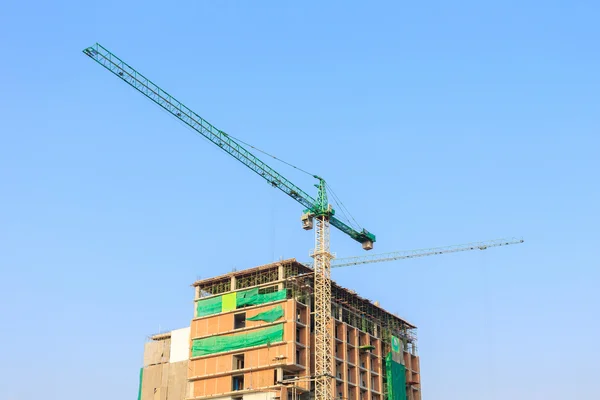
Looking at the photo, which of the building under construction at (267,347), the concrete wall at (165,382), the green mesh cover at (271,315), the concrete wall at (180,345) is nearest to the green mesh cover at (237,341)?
the building under construction at (267,347)

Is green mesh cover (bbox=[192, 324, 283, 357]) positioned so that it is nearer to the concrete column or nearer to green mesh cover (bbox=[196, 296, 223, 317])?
green mesh cover (bbox=[196, 296, 223, 317])

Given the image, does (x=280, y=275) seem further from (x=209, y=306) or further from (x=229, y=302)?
(x=209, y=306)

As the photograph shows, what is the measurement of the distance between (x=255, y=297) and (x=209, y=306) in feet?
33.2

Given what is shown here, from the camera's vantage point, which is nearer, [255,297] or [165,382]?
[255,297]

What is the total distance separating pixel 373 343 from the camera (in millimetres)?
150125

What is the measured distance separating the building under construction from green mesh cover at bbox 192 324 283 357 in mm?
164

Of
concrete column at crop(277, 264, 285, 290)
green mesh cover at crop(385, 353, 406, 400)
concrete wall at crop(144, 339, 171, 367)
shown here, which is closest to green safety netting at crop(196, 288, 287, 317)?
concrete column at crop(277, 264, 285, 290)

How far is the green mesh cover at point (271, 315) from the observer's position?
130538 millimetres

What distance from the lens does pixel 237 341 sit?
133500 millimetres

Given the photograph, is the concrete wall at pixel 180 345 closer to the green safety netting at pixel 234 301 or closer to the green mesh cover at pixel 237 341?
the green mesh cover at pixel 237 341

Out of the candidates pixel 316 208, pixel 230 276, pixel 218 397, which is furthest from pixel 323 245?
pixel 218 397

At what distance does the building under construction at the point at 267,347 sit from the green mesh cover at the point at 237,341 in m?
0.16

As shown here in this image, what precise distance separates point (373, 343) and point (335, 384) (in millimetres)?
18575

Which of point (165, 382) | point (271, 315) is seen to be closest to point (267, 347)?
point (271, 315)
